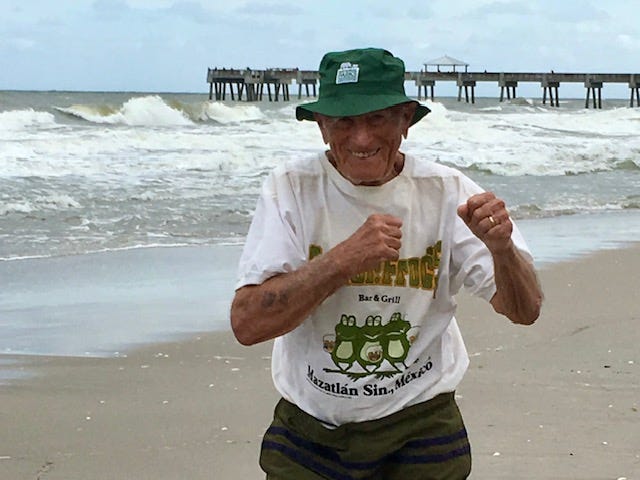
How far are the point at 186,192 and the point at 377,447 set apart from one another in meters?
12.6

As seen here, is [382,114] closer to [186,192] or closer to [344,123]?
[344,123]

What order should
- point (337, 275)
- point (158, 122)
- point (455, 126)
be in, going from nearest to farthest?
1. point (337, 275)
2. point (455, 126)
3. point (158, 122)

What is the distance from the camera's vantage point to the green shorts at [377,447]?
101 inches

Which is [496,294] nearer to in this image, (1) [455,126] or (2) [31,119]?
(1) [455,126]

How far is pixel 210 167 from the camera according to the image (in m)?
19.3

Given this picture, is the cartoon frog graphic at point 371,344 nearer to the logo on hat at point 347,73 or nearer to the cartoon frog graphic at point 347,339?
the cartoon frog graphic at point 347,339

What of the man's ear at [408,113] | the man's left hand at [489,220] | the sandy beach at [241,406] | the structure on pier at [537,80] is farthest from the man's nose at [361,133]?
the structure on pier at [537,80]

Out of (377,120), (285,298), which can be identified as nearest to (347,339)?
(285,298)

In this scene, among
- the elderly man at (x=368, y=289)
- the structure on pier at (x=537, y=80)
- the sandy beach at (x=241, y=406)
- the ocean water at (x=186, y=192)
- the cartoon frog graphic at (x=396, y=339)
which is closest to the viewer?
the elderly man at (x=368, y=289)

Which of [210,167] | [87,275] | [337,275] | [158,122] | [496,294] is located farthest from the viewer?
[158,122]

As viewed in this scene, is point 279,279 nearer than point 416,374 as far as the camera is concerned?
Yes

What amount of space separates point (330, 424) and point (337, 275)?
440 millimetres

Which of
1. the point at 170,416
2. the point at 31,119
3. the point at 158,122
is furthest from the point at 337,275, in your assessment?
the point at 158,122

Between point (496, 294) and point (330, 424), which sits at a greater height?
point (496, 294)
